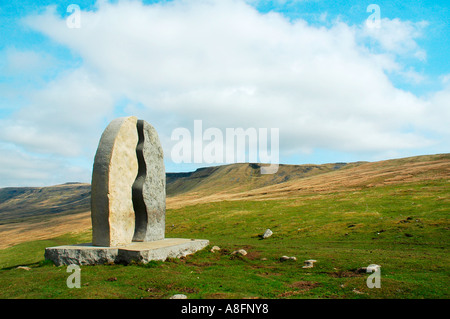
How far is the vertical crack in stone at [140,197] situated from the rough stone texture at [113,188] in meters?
0.56

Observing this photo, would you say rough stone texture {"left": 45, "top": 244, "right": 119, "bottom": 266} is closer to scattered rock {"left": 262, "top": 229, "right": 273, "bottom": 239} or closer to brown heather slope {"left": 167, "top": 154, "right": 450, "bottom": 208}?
scattered rock {"left": 262, "top": 229, "right": 273, "bottom": 239}

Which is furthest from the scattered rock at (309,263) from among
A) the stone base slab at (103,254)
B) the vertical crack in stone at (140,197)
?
the vertical crack in stone at (140,197)

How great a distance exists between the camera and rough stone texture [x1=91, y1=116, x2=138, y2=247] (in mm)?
17797

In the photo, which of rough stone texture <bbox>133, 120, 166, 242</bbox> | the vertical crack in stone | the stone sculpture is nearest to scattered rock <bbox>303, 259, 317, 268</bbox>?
the stone sculpture

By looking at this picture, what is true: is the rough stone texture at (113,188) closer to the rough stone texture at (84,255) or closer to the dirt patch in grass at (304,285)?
the rough stone texture at (84,255)

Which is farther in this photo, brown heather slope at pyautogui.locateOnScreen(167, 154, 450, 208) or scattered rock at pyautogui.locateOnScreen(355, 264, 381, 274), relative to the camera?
brown heather slope at pyautogui.locateOnScreen(167, 154, 450, 208)

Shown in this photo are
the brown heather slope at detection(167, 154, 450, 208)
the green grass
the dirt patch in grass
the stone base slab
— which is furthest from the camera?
the brown heather slope at detection(167, 154, 450, 208)

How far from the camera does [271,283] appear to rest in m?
13.2

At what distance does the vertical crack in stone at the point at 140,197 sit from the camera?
20203mm
